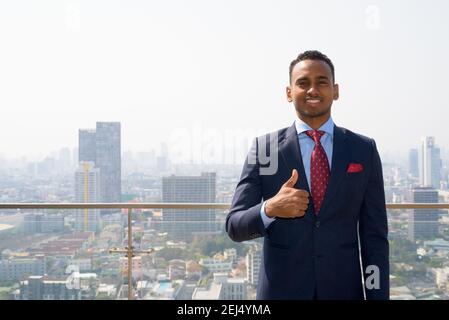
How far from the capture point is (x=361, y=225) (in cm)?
157

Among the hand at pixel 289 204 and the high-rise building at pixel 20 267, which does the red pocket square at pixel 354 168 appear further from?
the high-rise building at pixel 20 267

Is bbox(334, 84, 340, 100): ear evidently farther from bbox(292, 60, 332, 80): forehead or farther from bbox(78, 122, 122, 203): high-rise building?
bbox(78, 122, 122, 203): high-rise building

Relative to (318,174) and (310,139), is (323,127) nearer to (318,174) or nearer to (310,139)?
(310,139)

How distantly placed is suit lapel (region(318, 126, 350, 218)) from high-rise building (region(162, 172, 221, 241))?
1504 millimetres

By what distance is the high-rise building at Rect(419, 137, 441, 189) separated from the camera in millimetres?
3211

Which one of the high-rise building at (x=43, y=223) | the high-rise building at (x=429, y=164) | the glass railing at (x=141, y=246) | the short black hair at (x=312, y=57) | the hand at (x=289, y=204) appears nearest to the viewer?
the hand at (x=289, y=204)

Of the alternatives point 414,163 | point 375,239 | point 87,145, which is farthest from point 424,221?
point 87,145

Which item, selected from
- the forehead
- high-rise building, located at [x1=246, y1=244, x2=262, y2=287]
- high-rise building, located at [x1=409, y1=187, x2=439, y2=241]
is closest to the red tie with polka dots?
the forehead

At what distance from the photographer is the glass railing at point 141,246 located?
297 cm

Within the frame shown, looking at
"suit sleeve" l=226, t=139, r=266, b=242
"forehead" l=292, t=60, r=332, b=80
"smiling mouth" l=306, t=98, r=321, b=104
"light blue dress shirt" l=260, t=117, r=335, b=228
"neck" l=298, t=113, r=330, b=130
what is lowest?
"suit sleeve" l=226, t=139, r=266, b=242

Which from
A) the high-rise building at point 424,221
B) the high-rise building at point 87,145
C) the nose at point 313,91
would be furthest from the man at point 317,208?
the high-rise building at point 87,145

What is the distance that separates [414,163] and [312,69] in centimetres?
221

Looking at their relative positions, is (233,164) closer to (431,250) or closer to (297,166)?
(297,166)
